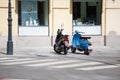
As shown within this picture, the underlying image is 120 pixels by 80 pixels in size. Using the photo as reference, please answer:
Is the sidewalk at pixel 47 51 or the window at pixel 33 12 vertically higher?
the window at pixel 33 12

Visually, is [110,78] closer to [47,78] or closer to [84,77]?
[84,77]

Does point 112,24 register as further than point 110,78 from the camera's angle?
Yes

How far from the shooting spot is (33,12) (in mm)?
27812

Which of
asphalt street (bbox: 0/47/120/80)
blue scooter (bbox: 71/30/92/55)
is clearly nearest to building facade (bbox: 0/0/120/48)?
blue scooter (bbox: 71/30/92/55)

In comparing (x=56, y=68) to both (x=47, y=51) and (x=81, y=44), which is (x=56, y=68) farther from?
(x=47, y=51)

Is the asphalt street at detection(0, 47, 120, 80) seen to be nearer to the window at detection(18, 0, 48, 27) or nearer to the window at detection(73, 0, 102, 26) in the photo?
the window at detection(18, 0, 48, 27)

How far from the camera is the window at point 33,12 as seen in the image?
2747 centimetres

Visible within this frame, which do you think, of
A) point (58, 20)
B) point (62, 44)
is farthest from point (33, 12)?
point (62, 44)

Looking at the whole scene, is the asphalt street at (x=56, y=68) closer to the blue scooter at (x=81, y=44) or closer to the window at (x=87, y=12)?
the blue scooter at (x=81, y=44)

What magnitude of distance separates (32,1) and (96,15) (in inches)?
166

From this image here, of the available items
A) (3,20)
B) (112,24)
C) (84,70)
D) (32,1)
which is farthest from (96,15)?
(84,70)

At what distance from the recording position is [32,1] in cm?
2756

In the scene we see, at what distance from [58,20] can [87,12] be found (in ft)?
6.97

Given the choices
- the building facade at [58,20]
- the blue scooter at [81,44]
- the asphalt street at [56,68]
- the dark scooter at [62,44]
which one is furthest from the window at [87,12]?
the asphalt street at [56,68]
